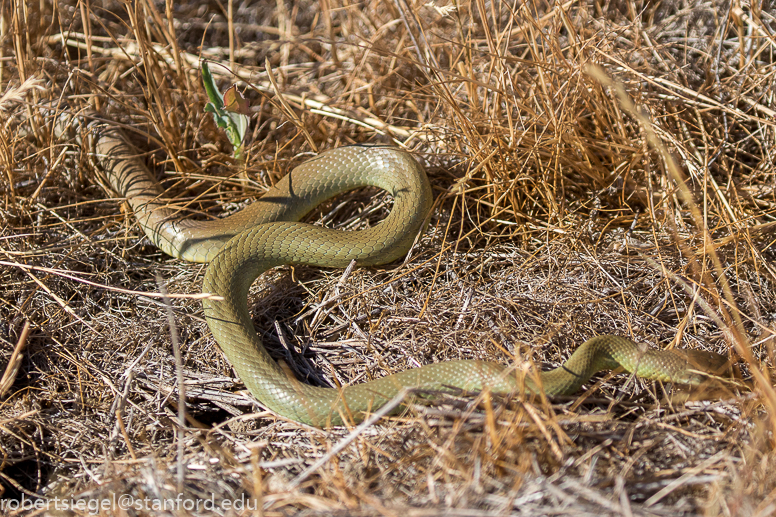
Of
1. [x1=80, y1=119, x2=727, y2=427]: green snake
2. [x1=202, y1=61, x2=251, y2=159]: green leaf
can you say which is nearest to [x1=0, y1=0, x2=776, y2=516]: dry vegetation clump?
[x1=80, y1=119, x2=727, y2=427]: green snake

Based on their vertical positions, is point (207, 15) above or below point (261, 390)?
above

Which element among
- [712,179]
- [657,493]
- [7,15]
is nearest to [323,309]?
[657,493]

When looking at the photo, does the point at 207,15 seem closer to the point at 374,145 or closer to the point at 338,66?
the point at 338,66

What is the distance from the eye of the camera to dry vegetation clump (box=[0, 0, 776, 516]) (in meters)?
2.10

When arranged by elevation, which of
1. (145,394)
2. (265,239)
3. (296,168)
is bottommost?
(145,394)

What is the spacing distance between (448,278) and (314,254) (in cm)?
80

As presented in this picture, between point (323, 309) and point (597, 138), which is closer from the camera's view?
point (323, 309)

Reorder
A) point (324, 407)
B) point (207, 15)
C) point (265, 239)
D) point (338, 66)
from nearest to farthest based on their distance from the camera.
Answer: point (324, 407) < point (265, 239) < point (338, 66) < point (207, 15)

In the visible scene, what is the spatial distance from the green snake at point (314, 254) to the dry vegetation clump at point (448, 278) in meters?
0.12

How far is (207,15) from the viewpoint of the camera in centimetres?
473

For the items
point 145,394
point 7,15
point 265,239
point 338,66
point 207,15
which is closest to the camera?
point 145,394

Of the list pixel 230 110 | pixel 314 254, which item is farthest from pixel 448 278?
pixel 230 110

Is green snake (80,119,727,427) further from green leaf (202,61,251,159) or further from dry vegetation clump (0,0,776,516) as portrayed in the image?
green leaf (202,61,251,159)

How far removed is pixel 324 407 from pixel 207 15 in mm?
3888
